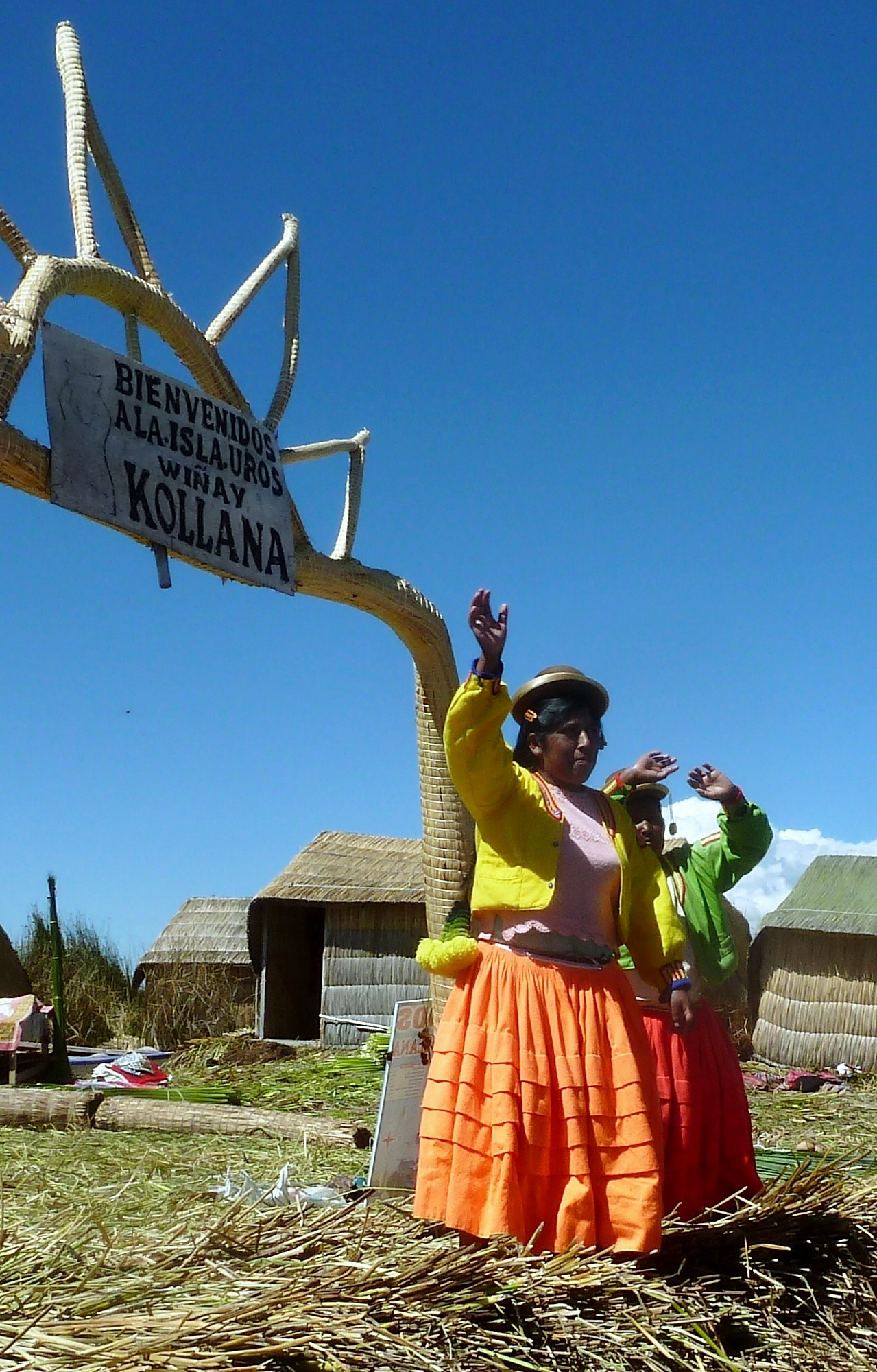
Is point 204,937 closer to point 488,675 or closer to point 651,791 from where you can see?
point 651,791

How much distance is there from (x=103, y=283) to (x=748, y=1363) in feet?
16.6

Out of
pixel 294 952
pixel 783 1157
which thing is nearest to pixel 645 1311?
pixel 783 1157

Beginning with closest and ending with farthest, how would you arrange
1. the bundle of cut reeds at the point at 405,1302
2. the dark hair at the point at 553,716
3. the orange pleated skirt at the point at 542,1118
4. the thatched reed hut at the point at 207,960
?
the bundle of cut reeds at the point at 405,1302, the orange pleated skirt at the point at 542,1118, the dark hair at the point at 553,716, the thatched reed hut at the point at 207,960

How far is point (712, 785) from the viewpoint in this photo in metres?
3.80

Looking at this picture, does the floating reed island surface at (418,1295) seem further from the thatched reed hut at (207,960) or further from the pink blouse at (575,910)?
the thatched reed hut at (207,960)

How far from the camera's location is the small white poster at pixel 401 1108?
448cm

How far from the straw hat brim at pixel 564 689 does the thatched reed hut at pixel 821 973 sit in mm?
9268

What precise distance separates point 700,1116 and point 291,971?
11751 mm

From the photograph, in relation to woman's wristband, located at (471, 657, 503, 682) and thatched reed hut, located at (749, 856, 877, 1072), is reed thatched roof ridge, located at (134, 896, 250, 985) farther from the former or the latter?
woman's wristband, located at (471, 657, 503, 682)

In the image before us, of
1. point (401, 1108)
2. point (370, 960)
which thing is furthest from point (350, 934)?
point (401, 1108)

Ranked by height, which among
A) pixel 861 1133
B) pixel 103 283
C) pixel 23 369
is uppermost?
pixel 103 283

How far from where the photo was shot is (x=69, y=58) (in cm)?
617

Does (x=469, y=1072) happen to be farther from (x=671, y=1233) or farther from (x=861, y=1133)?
(x=861, y=1133)

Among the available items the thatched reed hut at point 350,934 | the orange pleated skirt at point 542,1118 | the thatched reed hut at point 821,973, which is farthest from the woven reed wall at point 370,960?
the orange pleated skirt at point 542,1118
